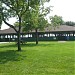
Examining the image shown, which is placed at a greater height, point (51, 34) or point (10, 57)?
point (51, 34)

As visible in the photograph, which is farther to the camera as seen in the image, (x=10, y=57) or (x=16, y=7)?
(x=16, y=7)

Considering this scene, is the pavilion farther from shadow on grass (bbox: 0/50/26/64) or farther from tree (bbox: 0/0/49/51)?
shadow on grass (bbox: 0/50/26/64)

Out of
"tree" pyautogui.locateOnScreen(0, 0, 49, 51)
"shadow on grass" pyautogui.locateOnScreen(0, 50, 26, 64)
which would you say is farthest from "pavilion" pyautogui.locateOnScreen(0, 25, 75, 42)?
"shadow on grass" pyautogui.locateOnScreen(0, 50, 26, 64)

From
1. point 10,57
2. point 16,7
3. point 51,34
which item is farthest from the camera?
point 51,34

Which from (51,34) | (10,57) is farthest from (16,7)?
(51,34)

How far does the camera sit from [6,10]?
28.4m

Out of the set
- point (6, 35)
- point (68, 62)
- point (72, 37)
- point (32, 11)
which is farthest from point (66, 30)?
point (68, 62)

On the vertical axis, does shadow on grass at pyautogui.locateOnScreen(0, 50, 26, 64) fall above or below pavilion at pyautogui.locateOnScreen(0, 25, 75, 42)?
below

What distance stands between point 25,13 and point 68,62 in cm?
1159

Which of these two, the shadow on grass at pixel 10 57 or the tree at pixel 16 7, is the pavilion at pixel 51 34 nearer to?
the tree at pixel 16 7

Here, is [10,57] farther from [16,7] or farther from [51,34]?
[51,34]

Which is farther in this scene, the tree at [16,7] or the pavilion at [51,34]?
the pavilion at [51,34]

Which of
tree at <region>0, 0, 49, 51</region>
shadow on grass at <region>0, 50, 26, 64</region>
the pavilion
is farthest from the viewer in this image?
the pavilion

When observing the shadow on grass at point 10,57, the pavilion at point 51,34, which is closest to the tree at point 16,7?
the shadow on grass at point 10,57
